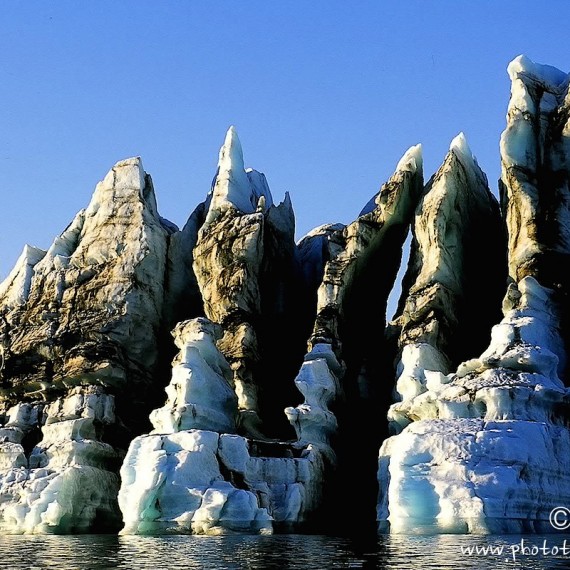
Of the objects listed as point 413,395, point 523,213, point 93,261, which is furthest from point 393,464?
point 93,261

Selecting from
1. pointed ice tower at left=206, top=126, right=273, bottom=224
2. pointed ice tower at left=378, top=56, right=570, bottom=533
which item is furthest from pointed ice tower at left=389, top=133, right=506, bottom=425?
pointed ice tower at left=206, top=126, right=273, bottom=224

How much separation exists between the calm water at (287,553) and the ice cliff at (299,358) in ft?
8.86

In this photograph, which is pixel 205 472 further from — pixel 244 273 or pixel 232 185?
pixel 232 185

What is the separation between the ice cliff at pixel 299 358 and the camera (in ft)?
110

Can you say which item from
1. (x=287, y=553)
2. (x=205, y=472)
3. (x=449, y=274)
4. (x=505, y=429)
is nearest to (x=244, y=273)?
(x=449, y=274)

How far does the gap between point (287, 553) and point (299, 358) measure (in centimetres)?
2406

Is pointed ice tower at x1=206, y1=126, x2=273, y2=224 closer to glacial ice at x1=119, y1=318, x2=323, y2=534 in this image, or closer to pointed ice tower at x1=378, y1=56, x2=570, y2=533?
glacial ice at x1=119, y1=318, x2=323, y2=534

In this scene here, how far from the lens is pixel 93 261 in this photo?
51.2 m

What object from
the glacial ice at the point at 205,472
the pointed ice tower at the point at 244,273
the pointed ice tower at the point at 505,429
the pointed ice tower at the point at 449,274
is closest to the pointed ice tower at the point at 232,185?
the pointed ice tower at the point at 244,273

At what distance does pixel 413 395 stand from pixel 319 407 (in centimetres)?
398

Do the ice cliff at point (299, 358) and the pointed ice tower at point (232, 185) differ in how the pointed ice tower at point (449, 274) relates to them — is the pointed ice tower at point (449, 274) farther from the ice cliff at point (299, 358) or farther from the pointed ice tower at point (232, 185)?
the pointed ice tower at point (232, 185)

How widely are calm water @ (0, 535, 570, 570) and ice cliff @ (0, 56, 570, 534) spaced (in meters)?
2.70

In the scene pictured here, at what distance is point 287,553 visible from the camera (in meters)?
25.7

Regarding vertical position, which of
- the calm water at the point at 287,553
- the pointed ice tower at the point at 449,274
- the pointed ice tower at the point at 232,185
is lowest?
the calm water at the point at 287,553
